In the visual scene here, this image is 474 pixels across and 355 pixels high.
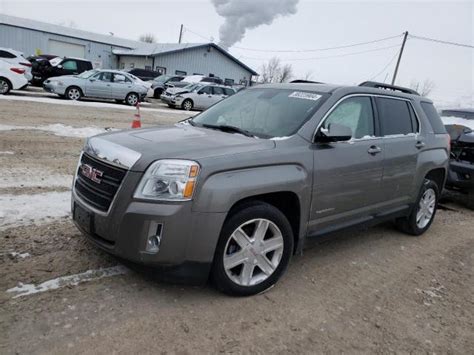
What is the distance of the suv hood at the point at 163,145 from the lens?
3098 mm

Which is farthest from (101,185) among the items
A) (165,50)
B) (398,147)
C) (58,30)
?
(58,30)

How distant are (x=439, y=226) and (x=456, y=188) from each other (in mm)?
1441

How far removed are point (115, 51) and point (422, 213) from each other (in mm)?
45099

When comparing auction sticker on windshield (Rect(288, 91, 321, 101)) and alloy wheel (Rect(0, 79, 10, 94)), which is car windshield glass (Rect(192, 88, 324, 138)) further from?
alloy wheel (Rect(0, 79, 10, 94))

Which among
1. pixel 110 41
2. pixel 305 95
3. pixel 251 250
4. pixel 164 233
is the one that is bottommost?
pixel 251 250

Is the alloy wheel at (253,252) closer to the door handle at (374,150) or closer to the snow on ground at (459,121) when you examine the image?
the door handle at (374,150)

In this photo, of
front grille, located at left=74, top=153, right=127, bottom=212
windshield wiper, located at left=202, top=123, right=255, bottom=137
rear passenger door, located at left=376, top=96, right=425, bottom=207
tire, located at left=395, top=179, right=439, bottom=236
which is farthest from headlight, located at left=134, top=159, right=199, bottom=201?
tire, located at left=395, top=179, right=439, bottom=236

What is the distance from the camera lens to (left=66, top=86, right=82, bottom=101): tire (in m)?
18.1

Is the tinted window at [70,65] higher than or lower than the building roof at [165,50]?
lower

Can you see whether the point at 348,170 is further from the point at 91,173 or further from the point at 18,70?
the point at 18,70

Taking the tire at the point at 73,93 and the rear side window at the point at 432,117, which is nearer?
the rear side window at the point at 432,117

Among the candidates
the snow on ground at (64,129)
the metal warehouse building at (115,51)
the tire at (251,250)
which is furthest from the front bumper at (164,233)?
the metal warehouse building at (115,51)

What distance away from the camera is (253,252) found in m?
3.44

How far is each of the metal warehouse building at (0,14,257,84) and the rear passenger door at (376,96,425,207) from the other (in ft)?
126
